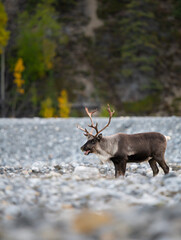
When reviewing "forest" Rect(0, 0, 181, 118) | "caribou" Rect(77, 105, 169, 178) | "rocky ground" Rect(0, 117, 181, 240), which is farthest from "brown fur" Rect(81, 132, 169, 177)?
"forest" Rect(0, 0, 181, 118)

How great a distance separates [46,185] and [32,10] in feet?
113

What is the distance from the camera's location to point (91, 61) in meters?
33.6

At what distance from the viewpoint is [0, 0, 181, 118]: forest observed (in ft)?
93.1

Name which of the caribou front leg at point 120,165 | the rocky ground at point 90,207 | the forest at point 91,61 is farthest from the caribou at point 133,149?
the forest at point 91,61

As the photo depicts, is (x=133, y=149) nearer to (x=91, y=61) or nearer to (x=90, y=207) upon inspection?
(x=90, y=207)

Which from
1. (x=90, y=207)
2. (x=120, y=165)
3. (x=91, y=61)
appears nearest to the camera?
(x=90, y=207)

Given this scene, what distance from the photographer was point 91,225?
2594 mm

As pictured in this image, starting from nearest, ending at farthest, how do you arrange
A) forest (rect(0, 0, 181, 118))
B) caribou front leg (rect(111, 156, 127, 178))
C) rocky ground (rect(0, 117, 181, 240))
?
1. rocky ground (rect(0, 117, 181, 240))
2. caribou front leg (rect(111, 156, 127, 178))
3. forest (rect(0, 0, 181, 118))

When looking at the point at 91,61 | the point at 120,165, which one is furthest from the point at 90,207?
the point at 91,61

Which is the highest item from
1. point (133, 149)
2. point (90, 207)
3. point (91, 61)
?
point (91, 61)

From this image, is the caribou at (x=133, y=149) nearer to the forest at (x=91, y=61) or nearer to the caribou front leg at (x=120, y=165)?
the caribou front leg at (x=120, y=165)

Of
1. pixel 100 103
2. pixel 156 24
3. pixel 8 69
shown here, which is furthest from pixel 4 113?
pixel 156 24

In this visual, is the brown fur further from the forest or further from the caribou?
the forest

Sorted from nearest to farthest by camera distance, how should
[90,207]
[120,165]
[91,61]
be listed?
1. [90,207]
2. [120,165]
3. [91,61]
